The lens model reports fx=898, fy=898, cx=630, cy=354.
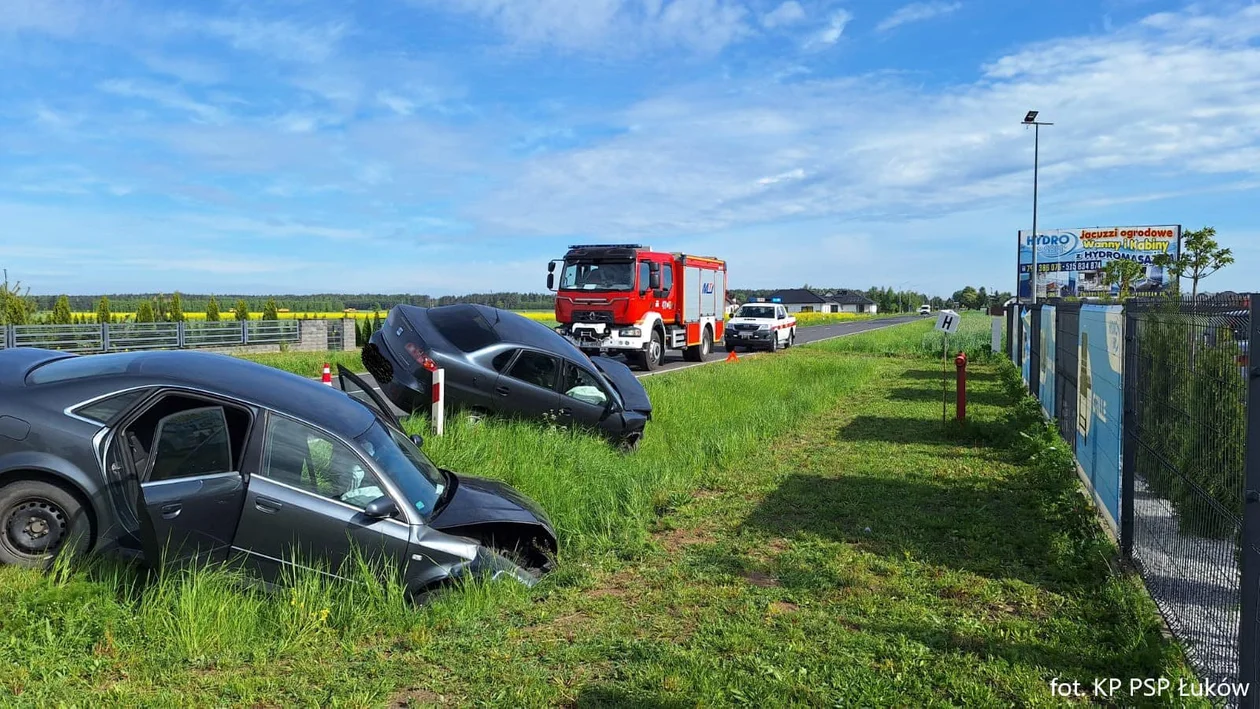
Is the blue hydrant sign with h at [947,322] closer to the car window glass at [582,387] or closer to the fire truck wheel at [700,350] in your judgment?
the car window glass at [582,387]

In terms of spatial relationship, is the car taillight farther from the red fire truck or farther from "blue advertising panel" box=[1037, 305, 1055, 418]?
the red fire truck

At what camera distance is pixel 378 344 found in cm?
1053

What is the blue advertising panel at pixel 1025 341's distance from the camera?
673 inches

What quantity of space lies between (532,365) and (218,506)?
18.6 ft

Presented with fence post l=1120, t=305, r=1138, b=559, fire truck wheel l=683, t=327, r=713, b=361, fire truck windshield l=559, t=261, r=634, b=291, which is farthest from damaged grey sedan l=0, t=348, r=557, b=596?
fire truck wheel l=683, t=327, r=713, b=361

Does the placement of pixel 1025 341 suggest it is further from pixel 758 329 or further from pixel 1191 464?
pixel 1191 464

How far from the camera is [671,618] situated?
5000mm

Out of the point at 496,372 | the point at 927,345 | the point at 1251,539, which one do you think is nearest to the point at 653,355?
the point at 496,372

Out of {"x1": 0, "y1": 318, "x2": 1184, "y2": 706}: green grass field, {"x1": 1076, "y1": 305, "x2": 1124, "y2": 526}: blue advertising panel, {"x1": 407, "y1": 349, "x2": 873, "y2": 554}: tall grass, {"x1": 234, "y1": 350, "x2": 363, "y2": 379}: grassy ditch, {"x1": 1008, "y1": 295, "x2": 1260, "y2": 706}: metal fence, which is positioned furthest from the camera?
{"x1": 234, "y1": 350, "x2": 363, "y2": 379}: grassy ditch

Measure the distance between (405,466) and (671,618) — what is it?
187 centimetres

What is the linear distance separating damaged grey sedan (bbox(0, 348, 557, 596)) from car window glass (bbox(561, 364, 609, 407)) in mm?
4903

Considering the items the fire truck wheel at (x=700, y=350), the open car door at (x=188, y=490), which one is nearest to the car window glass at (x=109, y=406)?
the open car door at (x=188, y=490)

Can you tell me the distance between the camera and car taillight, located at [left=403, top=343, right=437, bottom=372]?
32.0ft

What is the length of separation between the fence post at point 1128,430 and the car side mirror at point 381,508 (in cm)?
471
